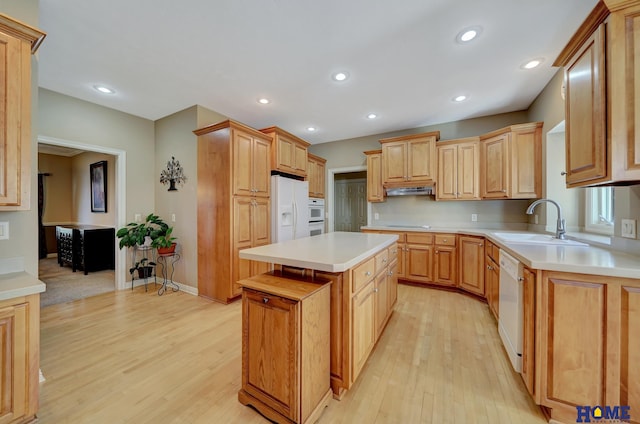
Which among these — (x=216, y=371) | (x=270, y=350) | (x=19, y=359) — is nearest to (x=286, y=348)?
(x=270, y=350)

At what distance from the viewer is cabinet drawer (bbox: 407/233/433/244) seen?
3549 mm

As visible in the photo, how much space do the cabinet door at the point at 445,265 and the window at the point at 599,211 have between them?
1.37 meters

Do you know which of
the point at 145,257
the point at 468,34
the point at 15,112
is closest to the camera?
the point at 15,112

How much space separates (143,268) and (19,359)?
2.76 m

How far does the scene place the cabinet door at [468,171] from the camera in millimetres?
3523

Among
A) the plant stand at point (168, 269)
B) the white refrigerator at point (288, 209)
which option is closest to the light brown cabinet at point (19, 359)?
the plant stand at point (168, 269)

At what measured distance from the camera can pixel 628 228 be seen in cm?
157

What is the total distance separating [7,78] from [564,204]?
4.78 m

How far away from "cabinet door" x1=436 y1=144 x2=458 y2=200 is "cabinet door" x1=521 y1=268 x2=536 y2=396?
92.1 inches

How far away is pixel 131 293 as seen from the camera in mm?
3396

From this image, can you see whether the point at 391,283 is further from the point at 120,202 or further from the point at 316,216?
the point at 120,202

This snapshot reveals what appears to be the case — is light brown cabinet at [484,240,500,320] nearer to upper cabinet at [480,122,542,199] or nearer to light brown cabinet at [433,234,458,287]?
light brown cabinet at [433,234,458,287]

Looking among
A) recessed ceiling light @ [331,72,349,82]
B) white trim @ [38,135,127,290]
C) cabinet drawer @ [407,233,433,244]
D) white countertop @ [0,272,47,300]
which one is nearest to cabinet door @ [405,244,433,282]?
cabinet drawer @ [407,233,433,244]

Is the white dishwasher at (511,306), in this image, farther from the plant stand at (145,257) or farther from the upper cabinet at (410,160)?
the plant stand at (145,257)
